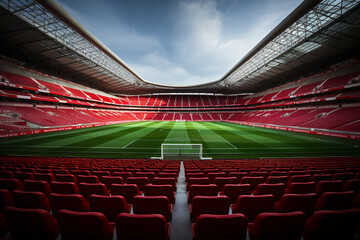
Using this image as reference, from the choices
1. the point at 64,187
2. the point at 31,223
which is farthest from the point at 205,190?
the point at 64,187

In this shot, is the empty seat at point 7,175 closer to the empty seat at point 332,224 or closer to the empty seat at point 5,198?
the empty seat at point 5,198

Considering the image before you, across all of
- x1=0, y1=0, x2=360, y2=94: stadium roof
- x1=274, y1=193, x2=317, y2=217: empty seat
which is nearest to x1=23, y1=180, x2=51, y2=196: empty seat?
x1=274, y1=193, x2=317, y2=217: empty seat

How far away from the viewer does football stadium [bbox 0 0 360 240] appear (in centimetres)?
164

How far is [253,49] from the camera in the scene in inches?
1014

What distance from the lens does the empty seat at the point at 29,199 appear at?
225 cm

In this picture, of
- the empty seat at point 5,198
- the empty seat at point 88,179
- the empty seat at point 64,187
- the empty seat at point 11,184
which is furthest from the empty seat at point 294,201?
the empty seat at point 11,184

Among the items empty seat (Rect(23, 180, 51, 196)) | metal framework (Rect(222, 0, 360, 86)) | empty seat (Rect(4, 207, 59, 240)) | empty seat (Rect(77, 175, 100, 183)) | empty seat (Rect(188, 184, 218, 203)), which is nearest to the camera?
empty seat (Rect(4, 207, 59, 240))

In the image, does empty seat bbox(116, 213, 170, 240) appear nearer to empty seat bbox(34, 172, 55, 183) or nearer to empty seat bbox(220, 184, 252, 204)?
empty seat bbox(220, 184, 252, 204)

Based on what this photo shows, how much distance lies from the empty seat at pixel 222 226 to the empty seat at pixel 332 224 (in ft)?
2.81

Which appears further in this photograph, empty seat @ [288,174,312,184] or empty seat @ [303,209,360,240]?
empty seat @ [288,174,312,184]

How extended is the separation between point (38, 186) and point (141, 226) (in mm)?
3280

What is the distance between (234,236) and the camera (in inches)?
61.6

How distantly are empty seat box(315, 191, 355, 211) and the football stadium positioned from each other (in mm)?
17

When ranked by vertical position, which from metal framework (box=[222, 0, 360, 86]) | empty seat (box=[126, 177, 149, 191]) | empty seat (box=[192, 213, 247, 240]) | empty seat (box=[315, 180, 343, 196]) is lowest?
empty seat (box=[126, 177, 149, 191])
